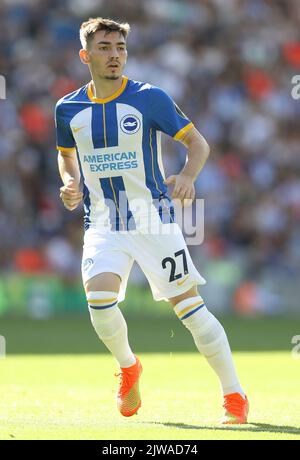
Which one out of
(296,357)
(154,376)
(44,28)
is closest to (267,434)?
(154,376)

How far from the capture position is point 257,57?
18641 millimetres

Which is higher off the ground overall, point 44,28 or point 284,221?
point 44,28

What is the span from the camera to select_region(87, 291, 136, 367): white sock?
20.6 feet

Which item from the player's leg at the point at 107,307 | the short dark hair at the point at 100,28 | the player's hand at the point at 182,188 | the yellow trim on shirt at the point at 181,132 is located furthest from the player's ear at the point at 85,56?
the player's leg at the point at 107,307

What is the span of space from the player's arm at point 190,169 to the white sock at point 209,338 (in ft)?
2.05

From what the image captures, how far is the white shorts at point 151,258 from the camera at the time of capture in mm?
6324

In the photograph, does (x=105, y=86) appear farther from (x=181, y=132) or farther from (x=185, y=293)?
(x=185, y=293)

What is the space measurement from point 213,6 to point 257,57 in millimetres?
1313

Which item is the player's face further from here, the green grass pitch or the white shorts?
the green grass pitch

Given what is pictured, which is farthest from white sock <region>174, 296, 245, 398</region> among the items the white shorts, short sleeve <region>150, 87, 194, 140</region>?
short sleeve <region>150, 87, 194, 140</region>

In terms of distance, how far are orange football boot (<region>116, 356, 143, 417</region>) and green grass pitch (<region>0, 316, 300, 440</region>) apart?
75 mm

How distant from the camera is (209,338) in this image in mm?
6285

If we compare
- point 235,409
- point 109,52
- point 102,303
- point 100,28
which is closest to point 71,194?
point 102,303
